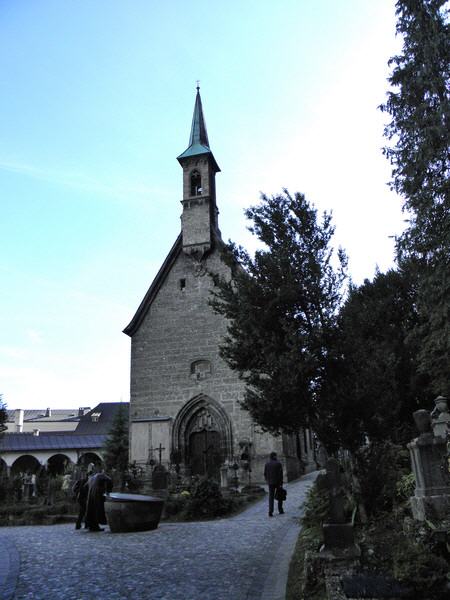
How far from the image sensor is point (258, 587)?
22.0 ft

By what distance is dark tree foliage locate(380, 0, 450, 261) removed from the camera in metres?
16.4

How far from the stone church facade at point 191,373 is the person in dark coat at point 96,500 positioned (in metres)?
10.9

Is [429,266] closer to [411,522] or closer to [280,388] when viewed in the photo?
[280,388]

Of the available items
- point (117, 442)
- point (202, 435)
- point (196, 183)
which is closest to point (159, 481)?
point (202, 435)

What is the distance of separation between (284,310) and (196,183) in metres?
Result: 20.2

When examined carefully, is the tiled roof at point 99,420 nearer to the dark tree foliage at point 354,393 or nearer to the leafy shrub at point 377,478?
the dark tree foliage at point 354,393

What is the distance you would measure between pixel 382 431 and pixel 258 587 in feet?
20.1

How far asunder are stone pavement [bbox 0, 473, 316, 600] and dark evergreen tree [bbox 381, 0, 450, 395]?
856 centimetres

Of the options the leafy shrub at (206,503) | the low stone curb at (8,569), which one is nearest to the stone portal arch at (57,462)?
the leafy shrub at (206,503)

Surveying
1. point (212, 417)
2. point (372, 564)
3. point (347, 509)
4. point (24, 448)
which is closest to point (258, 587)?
point (372, 564)

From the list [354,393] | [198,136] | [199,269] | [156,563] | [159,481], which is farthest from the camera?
[198,136]

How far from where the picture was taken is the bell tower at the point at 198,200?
96.4 ft

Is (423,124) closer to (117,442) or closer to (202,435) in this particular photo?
(202,435)

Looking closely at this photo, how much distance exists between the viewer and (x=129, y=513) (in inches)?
476
